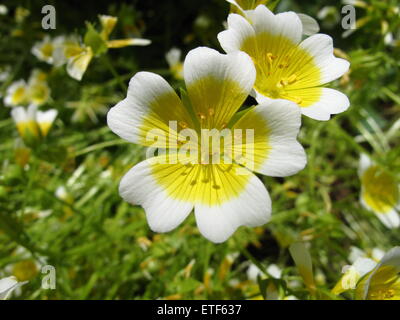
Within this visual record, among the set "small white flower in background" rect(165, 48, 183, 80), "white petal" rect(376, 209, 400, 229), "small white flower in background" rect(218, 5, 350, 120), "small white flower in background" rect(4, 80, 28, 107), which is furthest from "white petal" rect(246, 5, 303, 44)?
"small white flower in background" rect(4, 80, 28, 107)

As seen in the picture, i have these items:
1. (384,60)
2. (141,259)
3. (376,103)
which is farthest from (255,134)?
(376,103)

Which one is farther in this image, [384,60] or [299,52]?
[384,60]

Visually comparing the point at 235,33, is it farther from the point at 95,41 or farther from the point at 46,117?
the point at 46,117

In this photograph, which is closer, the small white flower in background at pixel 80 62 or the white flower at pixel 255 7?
the white flower at pixel 255 7

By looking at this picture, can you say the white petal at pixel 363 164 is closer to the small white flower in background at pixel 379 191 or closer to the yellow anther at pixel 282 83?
the small white flower in background at pixel 379 191

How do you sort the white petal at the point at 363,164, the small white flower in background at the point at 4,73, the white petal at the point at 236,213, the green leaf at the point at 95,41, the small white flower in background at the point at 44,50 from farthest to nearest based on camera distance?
1. the small white flower in background at the point at 4,73
2. the small white flower in background at the point at 44,50
3. the white petal at the point at 363,164
4. the green leaf at the point at 95,41
5. the white petal at the point at 236,213

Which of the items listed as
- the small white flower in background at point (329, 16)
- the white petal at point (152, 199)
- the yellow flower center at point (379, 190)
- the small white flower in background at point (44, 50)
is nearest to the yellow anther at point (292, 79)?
the white petal at point (152, 199)

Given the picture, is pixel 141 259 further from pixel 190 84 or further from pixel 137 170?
pixel 190 84

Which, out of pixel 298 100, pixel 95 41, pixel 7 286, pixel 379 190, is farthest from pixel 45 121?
pixel 379 190

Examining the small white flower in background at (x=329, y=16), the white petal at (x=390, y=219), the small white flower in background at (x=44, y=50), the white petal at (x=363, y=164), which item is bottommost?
the white petal at (x=390, y=219)
